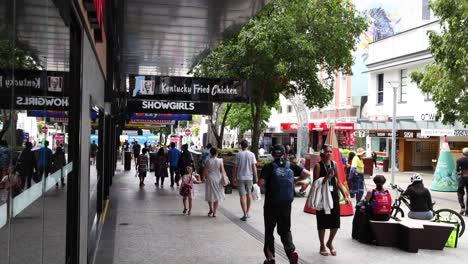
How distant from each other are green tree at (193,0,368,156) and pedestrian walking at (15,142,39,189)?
14281mm

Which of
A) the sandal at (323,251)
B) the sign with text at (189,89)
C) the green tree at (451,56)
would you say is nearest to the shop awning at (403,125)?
the green tree at (451,56)

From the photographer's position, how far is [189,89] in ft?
43.4

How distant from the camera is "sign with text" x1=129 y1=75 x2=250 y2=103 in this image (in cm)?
1306

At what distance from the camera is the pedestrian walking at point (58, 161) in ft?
10.2

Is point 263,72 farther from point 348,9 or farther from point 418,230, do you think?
point 418,230

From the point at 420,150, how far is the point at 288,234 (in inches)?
1127

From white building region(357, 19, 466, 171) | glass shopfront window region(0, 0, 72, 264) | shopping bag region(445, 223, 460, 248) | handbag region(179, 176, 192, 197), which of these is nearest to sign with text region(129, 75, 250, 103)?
handbag region(179, 176, 192, 197)

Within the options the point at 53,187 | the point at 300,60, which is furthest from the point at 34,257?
the point at 300,60

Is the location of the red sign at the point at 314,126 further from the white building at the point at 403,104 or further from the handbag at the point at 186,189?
the handbag at the point at 186,189

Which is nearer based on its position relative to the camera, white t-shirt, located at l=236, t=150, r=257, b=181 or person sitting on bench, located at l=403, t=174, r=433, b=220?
person sitting on bench, located at l=403, t=174, r=433, b=220

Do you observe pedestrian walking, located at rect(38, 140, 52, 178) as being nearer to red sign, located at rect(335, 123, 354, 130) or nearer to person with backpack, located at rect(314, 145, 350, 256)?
person with backpack, located at rect(314, 145, 350, 256)

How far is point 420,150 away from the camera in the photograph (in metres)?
33.1

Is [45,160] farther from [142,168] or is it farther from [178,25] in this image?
[142,168]

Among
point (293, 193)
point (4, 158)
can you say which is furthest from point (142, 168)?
point (4, 158)
